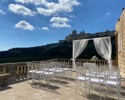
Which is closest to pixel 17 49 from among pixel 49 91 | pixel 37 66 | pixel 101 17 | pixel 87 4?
pixel 101 17

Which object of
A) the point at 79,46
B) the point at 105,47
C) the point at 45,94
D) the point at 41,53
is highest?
the point at 41,53

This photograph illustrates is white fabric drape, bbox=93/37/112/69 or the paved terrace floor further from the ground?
white fabric drape, bbox=93/37/112/69

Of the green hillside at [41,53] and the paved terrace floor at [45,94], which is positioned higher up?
the green hillside at [41,53]

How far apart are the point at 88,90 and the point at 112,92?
0.76 m

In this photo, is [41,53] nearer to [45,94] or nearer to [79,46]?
[79,46]

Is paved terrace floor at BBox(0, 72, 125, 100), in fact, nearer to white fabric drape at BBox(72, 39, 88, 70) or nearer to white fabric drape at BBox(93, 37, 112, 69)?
white fabric drape at BBox(93, 37, 112, 69)

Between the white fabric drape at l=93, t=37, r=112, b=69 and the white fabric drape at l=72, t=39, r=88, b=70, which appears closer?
the white fabric drape at l=93, t=37, r=112, b=69

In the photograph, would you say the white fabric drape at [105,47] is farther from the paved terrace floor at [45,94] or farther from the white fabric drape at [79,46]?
the paved terrace floor at [45,94]

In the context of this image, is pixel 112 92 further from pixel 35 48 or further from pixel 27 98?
pixel 35 48

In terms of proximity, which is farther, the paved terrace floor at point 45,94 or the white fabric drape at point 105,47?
the white fabric drape at point 105,47

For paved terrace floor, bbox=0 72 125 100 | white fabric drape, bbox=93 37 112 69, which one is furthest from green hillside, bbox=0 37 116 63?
paved terrace floor, bbox=0 72 125 100

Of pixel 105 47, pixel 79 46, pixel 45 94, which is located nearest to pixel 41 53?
pixel 79 46

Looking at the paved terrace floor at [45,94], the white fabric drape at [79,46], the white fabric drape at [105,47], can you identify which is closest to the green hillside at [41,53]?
the white fabric drape at [79,46]

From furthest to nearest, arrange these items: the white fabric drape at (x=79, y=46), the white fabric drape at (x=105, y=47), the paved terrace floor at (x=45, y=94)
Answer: the white fabric drape at (x=79, y=46), the white fabric drape at (x=105, y=47), the paved terrace floor at (x=45, y=94)
